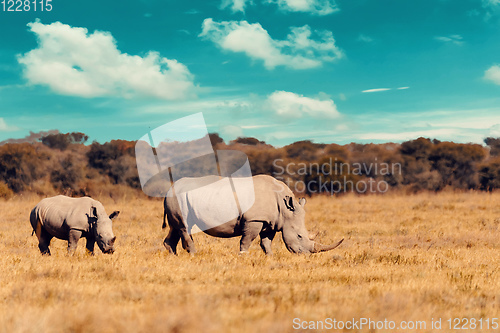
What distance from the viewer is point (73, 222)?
354 inches

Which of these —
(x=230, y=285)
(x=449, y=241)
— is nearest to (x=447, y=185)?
(x=449, y=241)

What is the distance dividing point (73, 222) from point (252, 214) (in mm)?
3375

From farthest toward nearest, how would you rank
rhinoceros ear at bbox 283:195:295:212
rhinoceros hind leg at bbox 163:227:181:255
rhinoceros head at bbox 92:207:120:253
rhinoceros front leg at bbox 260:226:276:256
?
rhinoceros hind leg at bbox 163:227:181:255, rhinoceros front leg at bbox 260:226:276:256, rhinoceros ear at bbox 283:195:295:212, rhinoceros head at bbox 92:207:120:253

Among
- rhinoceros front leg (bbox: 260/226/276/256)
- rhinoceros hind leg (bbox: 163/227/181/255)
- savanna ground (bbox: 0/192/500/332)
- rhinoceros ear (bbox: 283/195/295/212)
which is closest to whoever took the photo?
savanna ground (bbox: 0/192/500/332)

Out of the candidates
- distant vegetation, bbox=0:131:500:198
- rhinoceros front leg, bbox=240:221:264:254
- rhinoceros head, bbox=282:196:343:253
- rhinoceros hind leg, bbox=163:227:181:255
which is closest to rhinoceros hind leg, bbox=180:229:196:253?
rhinoceros hind leg, bbox=163:227:181:255

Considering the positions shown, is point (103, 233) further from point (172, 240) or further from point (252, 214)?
point (252, 214)

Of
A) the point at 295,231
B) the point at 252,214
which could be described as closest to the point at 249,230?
the point at 252,214

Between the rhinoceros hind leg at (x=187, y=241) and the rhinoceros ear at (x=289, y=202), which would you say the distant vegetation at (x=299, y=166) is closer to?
the rhinoceros hind leg at (x=187, y=241)

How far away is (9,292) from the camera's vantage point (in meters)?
5.59

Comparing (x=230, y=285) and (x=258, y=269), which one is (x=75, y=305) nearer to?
(x=230, y=285)

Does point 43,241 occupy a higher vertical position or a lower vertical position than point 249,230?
lower

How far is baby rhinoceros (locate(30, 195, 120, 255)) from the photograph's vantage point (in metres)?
8.76

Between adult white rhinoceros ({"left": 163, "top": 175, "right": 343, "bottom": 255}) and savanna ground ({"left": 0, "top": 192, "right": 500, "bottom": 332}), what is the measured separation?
31cm

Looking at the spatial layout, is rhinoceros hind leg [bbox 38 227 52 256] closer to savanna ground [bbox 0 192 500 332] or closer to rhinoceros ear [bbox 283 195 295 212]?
savanna ground [bbox 0 192 500 332]
